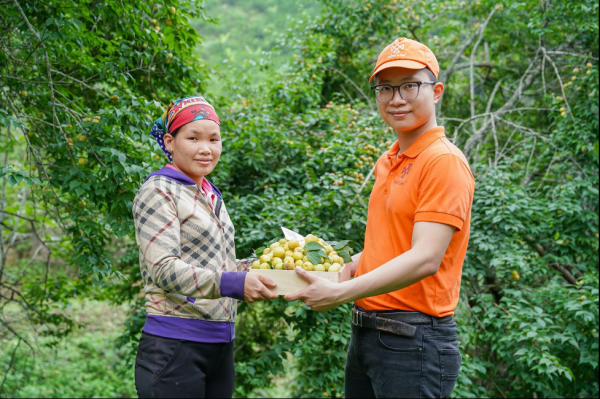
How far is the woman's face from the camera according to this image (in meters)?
2.00

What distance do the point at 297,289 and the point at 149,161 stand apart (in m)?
1.81

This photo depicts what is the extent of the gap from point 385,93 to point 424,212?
0.53 m

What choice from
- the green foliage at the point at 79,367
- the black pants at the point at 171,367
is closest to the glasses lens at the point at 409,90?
the black pants at the point at 171,367

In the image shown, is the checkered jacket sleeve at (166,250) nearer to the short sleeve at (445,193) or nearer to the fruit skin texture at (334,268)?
the fruit skin texture at (334,268)

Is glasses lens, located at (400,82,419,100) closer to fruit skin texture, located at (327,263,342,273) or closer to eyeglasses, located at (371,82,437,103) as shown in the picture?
eyeglasses, located at (371,82,437,103)

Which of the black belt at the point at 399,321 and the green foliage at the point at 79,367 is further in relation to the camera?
the green foliage at the point at 79,367

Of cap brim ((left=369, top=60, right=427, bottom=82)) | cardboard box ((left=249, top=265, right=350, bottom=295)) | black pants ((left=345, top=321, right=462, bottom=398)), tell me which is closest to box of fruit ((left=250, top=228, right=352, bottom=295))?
cardboard box ((left=249, top=265, right=350, bottom=295))

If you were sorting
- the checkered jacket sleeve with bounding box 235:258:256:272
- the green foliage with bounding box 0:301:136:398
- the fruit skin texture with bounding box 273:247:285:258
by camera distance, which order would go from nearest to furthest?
the fruit skin texture with bounding box 273:247:285:258 < the checkered jacket sleeve with bounding box 235:258:256:272 < the green foliage with bounding box 0:301:136:398

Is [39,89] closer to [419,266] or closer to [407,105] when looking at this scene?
[407,105]

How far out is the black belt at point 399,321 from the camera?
1.82 m

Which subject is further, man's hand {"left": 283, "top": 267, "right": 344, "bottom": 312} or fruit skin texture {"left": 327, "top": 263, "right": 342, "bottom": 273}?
fruit skin texture {"left": 327, "top": 263, "right": 342, "bottom": 273}

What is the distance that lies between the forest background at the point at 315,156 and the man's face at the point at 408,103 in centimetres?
169

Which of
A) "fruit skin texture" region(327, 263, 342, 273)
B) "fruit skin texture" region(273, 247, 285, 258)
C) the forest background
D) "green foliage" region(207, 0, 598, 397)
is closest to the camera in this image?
"fruit skin texture" region(327, 263, 342, 273)

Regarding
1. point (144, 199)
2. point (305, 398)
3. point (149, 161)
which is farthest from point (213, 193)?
point (305, 398)
